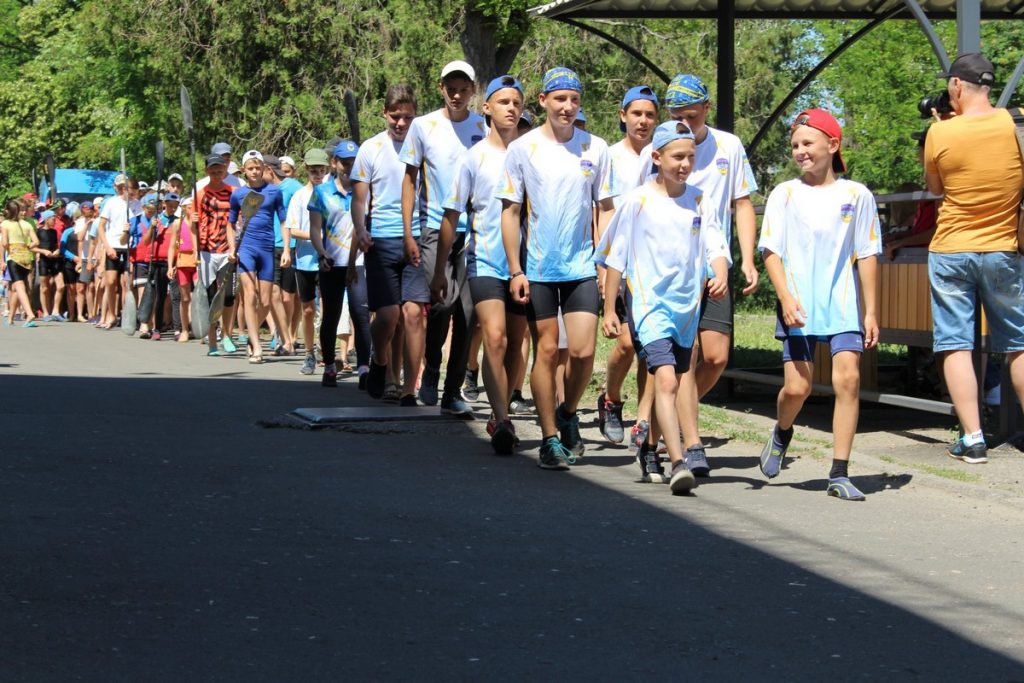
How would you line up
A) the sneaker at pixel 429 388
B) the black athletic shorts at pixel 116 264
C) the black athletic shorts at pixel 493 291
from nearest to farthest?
1. the black athletic shorts at pixel 493 291
2. the sneaker at pixel 429 388
3. the black athletic shorts at pixel 116 264

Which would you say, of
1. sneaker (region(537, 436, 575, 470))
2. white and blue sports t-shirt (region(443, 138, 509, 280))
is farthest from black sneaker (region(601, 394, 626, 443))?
white and blue sports t-shirt (region(443, 138, 509, 280))

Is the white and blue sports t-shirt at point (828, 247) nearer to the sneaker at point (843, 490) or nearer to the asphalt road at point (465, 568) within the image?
the sneaker at point (843, 490)

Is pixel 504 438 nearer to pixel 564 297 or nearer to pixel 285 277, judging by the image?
pixel 564 297

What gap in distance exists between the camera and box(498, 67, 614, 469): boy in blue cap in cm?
873

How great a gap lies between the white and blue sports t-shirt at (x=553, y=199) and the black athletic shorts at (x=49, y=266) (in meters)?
19.7

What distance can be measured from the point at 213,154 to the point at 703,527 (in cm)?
1133

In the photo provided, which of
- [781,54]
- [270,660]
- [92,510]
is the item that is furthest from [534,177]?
[781,54]

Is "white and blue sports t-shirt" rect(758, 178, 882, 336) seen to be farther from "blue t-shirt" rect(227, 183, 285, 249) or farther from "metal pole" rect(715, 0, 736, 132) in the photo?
"blue t-shirt" rect(227, 183, 285, 249)

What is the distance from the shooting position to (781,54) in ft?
129

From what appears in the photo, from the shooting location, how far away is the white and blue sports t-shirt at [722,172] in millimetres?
8945

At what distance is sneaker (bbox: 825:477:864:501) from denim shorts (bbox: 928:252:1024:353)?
166cm

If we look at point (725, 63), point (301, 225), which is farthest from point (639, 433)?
point (301, 225)

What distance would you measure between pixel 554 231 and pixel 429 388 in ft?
10.4

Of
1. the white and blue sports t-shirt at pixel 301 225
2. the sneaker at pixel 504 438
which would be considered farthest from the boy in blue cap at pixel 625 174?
the white and blue sports t-shirt at pixel 301 225
